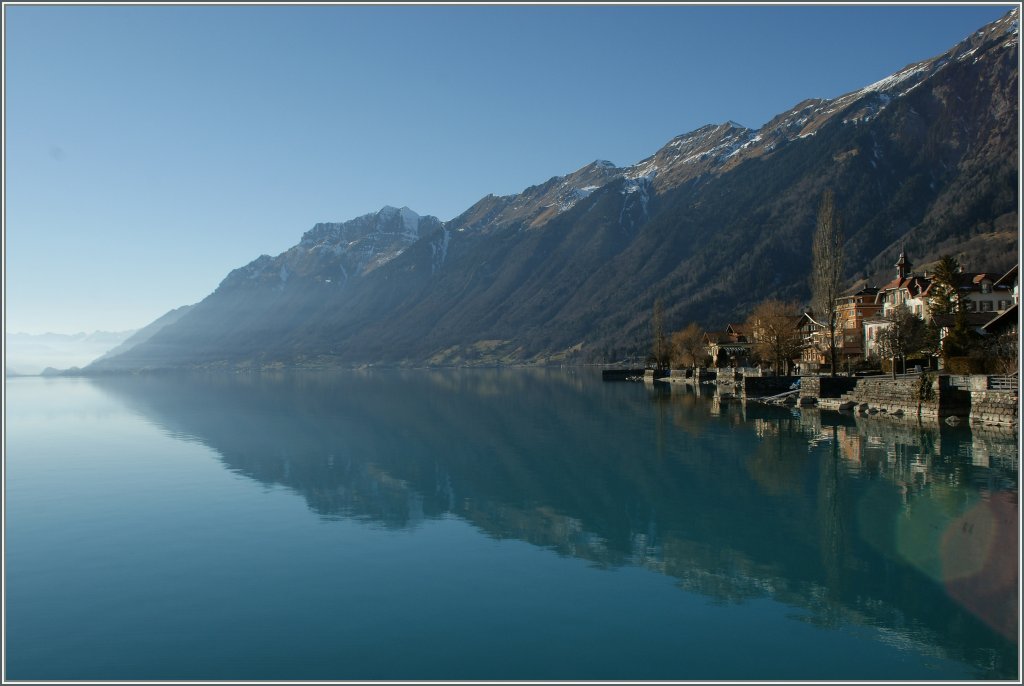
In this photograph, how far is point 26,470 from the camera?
4672 cm

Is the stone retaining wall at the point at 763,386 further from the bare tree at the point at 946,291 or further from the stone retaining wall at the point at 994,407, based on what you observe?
the stone retaining wall at the point at 994,407

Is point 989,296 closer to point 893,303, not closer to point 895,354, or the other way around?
point 893,303

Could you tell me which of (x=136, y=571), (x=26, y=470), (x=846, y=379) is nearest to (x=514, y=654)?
(x=136, y=571)

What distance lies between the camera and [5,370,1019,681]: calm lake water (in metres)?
17.2

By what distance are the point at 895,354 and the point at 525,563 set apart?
74.8 m

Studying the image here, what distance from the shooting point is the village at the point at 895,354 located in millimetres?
60938

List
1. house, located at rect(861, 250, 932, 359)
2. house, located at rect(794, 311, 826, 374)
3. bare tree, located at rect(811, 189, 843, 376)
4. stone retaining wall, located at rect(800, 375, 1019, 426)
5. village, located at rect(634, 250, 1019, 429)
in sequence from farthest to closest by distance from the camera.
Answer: house, located at rect(794, 311, 826, 374) < house, located at rect(861, 250, 932, 359) < bare tree, located at rect(811, 189, 843, 376) < village, located at rect(634, 250, 1019, 429) < stone retaining wall, located at rect(800, 375, 1019, 426)

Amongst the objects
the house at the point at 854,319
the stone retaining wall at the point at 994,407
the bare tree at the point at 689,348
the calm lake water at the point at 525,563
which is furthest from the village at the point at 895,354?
the calm lake water at the point at 525,563

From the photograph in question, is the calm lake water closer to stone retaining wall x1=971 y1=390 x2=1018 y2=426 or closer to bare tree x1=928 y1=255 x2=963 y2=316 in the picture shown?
stone retaining wall x1=971 y1=390 x2=1018 y2=426

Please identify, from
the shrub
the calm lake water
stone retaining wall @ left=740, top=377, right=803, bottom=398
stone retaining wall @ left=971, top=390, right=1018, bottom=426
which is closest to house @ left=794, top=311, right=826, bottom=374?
stone retaining wall @ left=740, top=377, right=803, bottom=398

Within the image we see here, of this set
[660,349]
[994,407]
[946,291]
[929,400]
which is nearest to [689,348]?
[660,349]

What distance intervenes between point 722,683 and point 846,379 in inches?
3001

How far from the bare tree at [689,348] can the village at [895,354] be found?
0.30 meters

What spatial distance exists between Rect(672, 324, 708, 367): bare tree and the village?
301 mm
